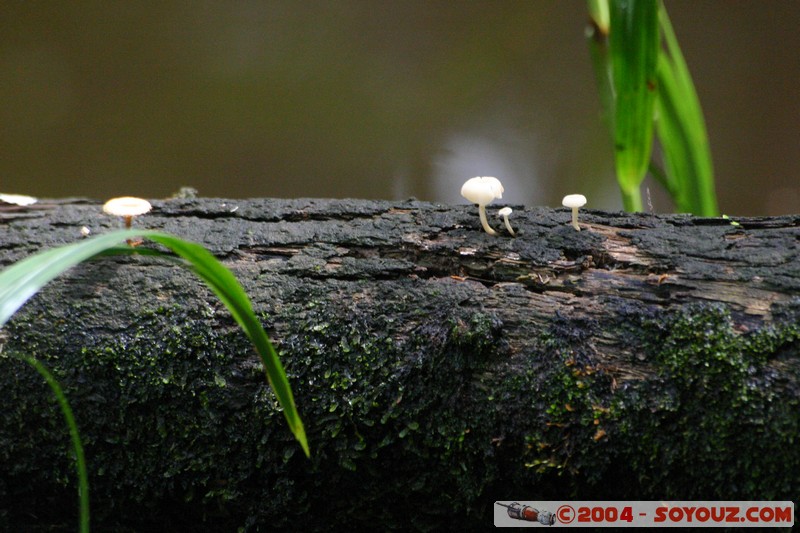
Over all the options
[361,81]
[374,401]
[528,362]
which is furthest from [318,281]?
[361,81]

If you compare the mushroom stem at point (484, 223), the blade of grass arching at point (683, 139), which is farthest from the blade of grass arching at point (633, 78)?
the mushroom stem at point (484, 223)

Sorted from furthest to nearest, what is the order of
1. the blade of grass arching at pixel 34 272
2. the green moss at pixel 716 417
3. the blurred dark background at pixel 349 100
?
1. the blurred dark background at pixel 349 100
2. the green moss at pixel 716 417
3. the blade of grass arching at pixel 34 272

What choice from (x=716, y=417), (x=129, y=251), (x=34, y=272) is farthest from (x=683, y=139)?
(x=34, y=272)

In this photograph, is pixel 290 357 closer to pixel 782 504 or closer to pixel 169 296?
pixel 169 296

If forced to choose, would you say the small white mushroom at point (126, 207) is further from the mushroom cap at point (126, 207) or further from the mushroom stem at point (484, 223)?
the mushroom stem at point (484, 223)

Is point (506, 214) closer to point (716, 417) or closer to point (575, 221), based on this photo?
point (575, 221)
